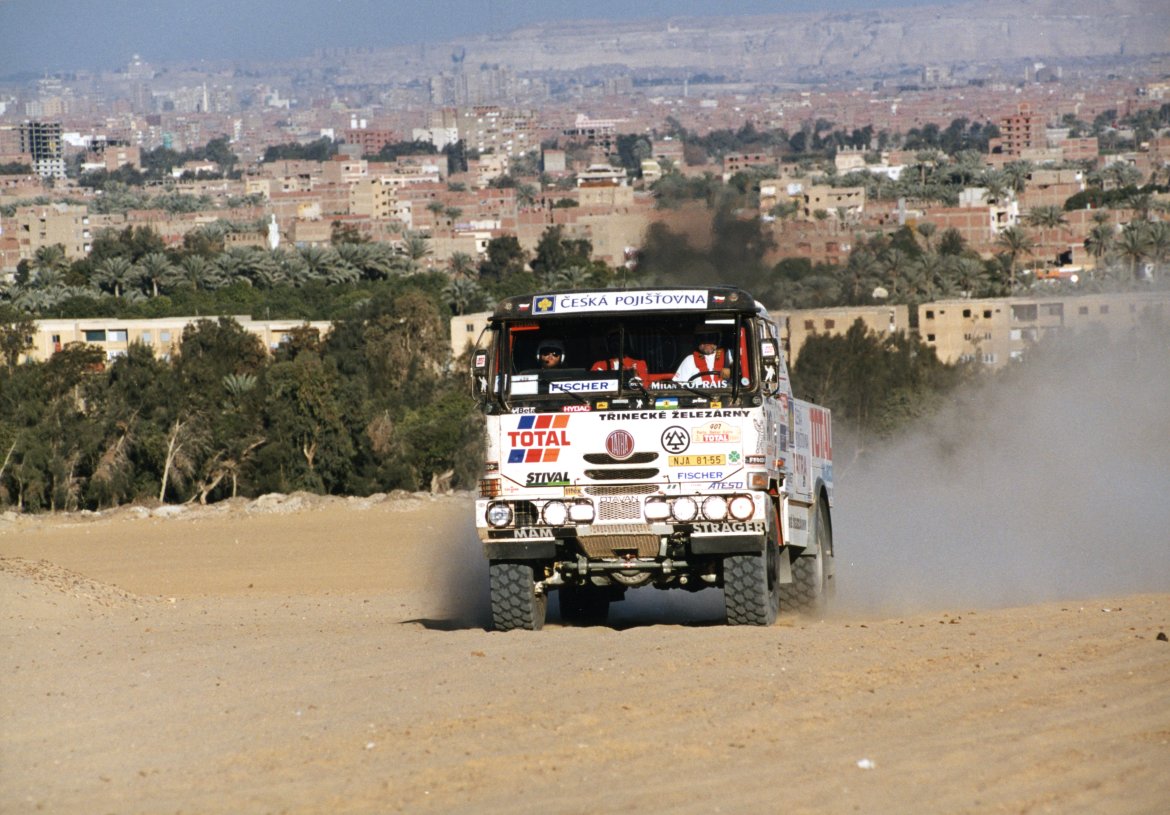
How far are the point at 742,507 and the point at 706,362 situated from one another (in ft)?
3.67

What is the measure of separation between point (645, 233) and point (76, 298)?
7544 cm

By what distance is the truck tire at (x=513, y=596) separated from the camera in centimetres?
1452

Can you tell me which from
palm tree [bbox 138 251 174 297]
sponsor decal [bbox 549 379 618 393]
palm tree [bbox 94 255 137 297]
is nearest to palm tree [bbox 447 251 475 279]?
palm tree [bbox 138 251 174 297]

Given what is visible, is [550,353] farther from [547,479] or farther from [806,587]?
[806,587]

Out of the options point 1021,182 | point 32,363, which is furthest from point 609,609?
point 1021,182

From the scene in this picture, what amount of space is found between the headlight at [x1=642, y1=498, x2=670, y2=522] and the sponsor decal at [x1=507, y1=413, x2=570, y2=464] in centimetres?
76

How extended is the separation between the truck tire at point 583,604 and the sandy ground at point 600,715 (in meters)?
0.19

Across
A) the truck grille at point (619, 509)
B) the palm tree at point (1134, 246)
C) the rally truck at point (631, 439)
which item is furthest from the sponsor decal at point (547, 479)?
the palm tree at point (1134, 246)

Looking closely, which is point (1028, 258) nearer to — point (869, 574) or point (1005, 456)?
point (1005, 456)

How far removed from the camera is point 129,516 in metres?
40.4

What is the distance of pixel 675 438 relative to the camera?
13.9m

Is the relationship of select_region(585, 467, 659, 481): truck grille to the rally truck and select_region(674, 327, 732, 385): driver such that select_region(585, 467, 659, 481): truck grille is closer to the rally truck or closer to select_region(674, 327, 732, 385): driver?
the rally truck

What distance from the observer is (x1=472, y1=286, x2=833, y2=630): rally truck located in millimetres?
13914

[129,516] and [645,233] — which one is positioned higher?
[645,233]
